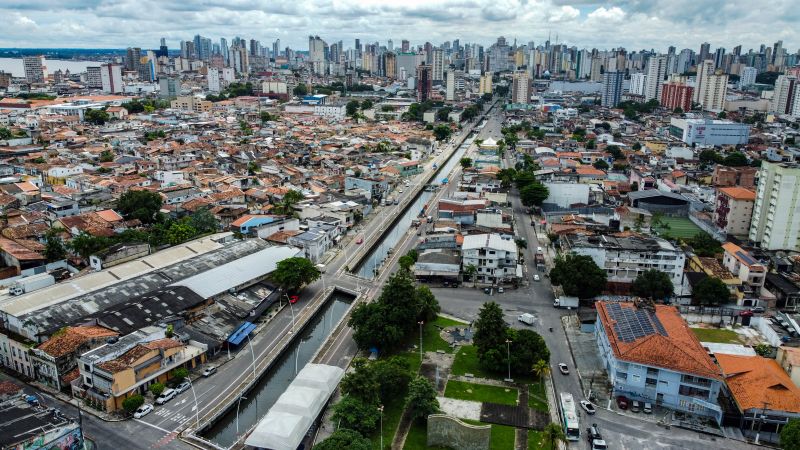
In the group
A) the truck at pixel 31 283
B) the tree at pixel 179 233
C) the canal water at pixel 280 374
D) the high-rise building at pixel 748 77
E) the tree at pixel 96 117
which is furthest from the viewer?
the high-rise building at pixel 748 77

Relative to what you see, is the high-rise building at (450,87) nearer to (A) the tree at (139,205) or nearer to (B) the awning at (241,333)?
(A) the tree at (139,205)

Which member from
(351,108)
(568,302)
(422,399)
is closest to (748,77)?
(351,108)

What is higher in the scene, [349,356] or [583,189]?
[583,189]

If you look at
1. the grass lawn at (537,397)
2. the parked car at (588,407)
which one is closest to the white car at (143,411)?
the grass lawn at (537,397)

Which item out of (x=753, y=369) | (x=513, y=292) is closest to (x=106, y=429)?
(x=513, y=292)

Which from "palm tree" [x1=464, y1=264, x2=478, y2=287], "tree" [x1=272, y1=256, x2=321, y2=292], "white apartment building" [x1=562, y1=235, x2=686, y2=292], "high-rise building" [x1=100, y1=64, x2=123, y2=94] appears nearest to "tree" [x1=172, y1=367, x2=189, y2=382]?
"tree" [x1=272, y1=256, x2=321, y2=292]

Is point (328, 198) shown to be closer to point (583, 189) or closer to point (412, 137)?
point (583, 189)

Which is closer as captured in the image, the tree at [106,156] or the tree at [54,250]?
the tree at [54,250]
